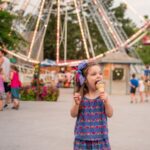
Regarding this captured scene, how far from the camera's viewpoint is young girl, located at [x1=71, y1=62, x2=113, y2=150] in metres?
5.66

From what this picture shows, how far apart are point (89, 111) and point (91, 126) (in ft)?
0.51

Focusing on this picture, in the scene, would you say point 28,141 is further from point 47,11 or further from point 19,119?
point 47,11

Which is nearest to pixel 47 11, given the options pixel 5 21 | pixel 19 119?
pixel 5 21

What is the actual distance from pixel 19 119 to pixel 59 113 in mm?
2484

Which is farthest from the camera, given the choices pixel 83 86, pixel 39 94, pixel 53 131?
pixel 39 94

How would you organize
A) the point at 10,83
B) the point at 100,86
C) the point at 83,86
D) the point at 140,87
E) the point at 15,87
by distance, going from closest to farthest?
the point at 100,86, the point at 83,86, the point at 15,87, the point at 10,83, the point at 140,87

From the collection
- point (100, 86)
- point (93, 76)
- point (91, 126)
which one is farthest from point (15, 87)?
point (100, 86)

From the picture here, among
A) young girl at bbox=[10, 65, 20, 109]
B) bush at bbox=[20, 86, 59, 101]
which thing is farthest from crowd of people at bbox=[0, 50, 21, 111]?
bush at bbox=[20, 86, 59, 101]

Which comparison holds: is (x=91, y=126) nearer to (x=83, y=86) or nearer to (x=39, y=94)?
(x=83, y=86)

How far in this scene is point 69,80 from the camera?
43.5 metres

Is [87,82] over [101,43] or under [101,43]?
under

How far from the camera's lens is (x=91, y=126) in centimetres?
579

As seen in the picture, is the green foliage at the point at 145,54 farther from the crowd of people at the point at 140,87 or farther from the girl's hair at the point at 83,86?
the girl's hair at the point at 83,86

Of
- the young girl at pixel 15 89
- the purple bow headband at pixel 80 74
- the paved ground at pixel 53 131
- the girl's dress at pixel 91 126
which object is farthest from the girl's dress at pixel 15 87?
the purple bow headband at pixel 80 74
